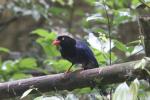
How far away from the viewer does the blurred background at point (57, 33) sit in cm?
195

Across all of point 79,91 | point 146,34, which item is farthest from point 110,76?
point 79,91

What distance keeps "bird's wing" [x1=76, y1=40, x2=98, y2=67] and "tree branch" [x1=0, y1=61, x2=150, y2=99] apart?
0.48 feet

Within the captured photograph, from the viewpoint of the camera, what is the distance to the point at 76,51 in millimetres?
1971

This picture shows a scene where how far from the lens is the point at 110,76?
156cm

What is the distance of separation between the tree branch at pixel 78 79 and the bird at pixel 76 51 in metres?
0.19

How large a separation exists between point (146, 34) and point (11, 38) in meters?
3.96

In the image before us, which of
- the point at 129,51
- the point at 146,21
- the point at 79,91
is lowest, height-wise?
the point at 79,91

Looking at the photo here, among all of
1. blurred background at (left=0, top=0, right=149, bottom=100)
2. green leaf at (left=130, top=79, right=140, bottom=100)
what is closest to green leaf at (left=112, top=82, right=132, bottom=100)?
green leaf at (left=130, top=79, right=140, bottom=100)

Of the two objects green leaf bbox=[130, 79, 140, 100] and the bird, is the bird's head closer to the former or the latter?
the bird

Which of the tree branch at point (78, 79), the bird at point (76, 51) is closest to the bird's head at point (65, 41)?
the bird at point (76, 51)

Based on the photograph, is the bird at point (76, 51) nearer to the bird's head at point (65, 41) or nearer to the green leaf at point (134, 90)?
the bird's head at point (65, 41)

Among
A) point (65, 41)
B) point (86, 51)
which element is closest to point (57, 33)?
point (65, 41)

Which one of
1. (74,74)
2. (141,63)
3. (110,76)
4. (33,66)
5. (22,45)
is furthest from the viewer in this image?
(22,45)

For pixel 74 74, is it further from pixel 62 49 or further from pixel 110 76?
pixel 62 49
